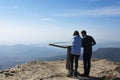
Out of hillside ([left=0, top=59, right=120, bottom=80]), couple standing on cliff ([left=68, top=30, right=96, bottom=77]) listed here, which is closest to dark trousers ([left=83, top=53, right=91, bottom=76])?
couple standing on cliff ([left=68, top=30, right=96, bottom=77])

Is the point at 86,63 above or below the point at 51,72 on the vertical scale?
above

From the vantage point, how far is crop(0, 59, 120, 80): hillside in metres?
20.2

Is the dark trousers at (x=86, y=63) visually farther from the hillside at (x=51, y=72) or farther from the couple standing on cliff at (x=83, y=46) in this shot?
the hillside at (x=51, y=72)

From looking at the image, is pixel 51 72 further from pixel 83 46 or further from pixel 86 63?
pixel 83 46

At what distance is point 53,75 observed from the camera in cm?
2058

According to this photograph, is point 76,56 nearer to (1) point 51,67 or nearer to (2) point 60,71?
(2) point 60,71

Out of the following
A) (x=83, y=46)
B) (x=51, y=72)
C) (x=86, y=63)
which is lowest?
(x=51, y=72)

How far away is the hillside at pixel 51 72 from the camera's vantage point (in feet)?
66.2

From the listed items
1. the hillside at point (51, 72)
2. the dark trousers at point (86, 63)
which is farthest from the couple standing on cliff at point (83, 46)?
the hillside at point (51, 72)

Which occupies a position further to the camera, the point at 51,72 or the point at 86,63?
the point at 51,72

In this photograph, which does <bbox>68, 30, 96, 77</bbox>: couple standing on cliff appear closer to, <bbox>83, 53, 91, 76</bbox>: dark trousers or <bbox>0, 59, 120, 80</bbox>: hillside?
<bbox>83, 53, 91, 76</bbox>: dark trousers

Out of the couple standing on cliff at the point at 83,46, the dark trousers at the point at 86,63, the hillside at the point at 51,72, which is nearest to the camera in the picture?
the couple standing on cliff at the point at 83,46

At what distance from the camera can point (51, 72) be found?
21828 millimetres

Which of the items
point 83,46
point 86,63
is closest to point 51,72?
point 86,63
